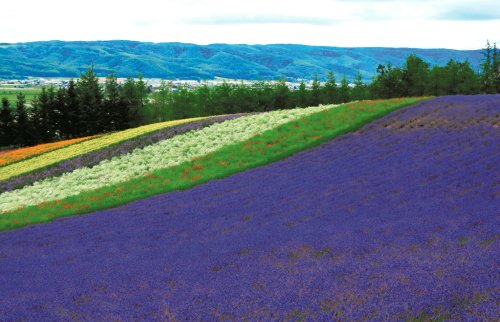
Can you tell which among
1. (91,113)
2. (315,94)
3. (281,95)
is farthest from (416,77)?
(91,113)

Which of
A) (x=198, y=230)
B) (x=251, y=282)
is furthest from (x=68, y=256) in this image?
(x=251, y=282)

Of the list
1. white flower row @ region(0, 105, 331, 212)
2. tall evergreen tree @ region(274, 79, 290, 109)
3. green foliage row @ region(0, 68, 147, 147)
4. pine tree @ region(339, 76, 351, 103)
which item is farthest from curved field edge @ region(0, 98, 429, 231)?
pine tree @ region(339, 76, 351, 103)

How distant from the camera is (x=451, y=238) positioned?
35.4 feet

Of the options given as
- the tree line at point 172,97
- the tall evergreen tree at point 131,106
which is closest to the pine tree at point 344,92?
the tree line at point 172,97

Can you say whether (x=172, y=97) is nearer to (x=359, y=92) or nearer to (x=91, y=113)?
(x=359, y=92)

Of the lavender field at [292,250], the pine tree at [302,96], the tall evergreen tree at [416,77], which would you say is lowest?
the lavender field at [292,250]

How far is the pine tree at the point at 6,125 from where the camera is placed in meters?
90.2

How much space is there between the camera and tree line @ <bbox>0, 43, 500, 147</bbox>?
91.4 m

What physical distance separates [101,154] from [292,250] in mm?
36422

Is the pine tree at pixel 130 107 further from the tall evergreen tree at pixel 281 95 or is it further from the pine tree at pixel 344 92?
the pine tree at pixel 344 92

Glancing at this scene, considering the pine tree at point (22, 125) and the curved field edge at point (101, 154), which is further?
the pine tree at point (22, 125)

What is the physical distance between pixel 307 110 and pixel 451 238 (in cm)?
3751

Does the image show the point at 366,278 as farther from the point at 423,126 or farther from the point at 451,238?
the point at 423,126

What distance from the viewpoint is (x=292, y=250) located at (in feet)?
38.6
